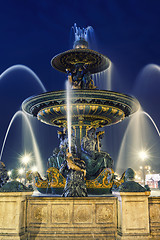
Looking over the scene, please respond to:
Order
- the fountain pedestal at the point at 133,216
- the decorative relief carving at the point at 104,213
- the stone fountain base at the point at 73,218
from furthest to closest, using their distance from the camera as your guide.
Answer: the decorative relief carving at the point at 104,213 < the stone fountain base at the point at 73,218 < the fountain pedestal at the point at 133,216

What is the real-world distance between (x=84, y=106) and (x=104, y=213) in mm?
4436

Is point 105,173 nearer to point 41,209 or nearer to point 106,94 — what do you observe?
point 106,94

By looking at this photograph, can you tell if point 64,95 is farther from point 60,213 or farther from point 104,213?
point 104,213

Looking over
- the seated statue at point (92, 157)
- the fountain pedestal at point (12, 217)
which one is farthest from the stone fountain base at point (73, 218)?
the seated statue at point (92, 157)

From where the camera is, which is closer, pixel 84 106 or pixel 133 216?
pixel 133 216

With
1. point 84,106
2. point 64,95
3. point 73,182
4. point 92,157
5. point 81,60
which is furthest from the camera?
point 81,60

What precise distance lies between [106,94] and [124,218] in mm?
4586

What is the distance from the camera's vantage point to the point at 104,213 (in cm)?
609

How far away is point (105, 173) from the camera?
30.2 feet

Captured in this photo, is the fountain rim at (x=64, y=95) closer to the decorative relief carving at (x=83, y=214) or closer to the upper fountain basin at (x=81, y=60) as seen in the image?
the upper fountain basin at (x=81, y=60)

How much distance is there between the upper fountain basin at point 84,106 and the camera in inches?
363

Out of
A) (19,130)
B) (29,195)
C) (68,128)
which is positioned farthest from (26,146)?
(29,195)

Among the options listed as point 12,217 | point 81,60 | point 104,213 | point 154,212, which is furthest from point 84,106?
point 12,217

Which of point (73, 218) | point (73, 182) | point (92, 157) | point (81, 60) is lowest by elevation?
point (73, 218)
